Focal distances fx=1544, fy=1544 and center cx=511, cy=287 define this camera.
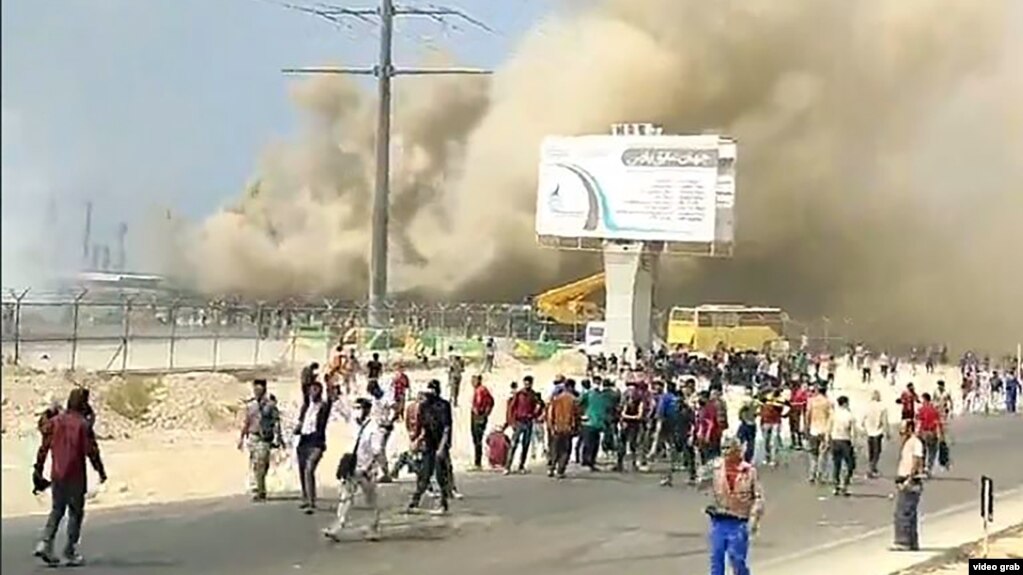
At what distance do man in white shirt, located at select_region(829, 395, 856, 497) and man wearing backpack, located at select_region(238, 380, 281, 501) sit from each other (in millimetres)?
6792

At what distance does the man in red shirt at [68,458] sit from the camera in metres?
9.95

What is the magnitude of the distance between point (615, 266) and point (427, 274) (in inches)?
943

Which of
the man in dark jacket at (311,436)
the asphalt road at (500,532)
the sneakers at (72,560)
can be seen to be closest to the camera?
the sneakers at (72,560)

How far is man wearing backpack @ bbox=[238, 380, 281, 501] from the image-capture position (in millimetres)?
15000

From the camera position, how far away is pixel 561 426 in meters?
19.1

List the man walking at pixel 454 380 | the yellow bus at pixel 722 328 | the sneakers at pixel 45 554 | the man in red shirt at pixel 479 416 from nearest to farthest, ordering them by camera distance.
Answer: the sneakers at pixel 45 554, the man in red shirt at pixel 479 416, the man walking at pixel 454 380, the yellow bus at pixel 722 328

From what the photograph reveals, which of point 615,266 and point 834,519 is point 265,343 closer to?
point 615,266

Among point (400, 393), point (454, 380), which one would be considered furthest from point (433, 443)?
point (454, 380)

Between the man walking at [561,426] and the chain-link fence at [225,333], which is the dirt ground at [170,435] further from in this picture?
the man walking at [561,426]

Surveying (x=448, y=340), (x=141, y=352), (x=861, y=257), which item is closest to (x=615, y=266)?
(x=448, y=340)

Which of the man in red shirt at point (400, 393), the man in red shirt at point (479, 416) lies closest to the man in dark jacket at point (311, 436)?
the man in red shirt at point (400, 393)

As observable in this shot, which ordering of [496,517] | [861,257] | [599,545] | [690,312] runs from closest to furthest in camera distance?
[599,545] → [496,517] → [690,312] → [861,257]

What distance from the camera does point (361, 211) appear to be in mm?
68562

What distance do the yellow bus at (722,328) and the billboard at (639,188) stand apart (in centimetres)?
639
